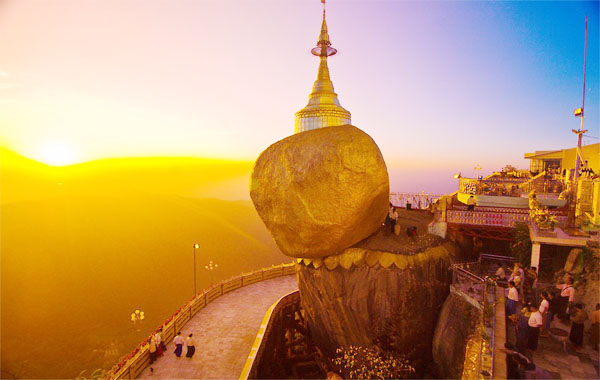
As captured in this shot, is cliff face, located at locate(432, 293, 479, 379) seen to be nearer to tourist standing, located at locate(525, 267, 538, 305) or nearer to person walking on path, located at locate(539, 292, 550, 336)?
tourist standing, located at locate(525, 267, 538, 305)

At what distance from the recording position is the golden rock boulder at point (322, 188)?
587 inches

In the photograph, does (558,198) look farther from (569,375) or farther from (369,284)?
(569,375)

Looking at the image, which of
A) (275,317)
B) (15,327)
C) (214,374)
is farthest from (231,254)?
(214,374)

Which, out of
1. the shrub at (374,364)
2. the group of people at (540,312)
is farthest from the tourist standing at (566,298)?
the shrub at (374,364)

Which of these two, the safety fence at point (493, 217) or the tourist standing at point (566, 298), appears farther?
the safety fence at point (493, 217)

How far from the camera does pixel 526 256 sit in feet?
46.6

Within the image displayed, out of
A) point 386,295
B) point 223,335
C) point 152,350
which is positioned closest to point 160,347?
point 152,350

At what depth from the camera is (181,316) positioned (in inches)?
734

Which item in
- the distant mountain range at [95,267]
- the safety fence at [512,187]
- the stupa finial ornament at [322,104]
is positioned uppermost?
the stupa finial ornament at [322,104]

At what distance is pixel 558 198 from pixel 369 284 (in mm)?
14010

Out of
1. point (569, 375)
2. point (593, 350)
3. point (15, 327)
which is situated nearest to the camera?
point (569, 375)

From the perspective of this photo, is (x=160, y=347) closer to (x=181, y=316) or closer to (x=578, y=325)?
(x=181, y=316)

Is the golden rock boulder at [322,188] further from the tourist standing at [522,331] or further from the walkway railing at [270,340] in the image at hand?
the tourist standing at [522,331]

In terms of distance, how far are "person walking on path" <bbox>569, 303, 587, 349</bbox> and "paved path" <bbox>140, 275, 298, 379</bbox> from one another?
12864 mm
